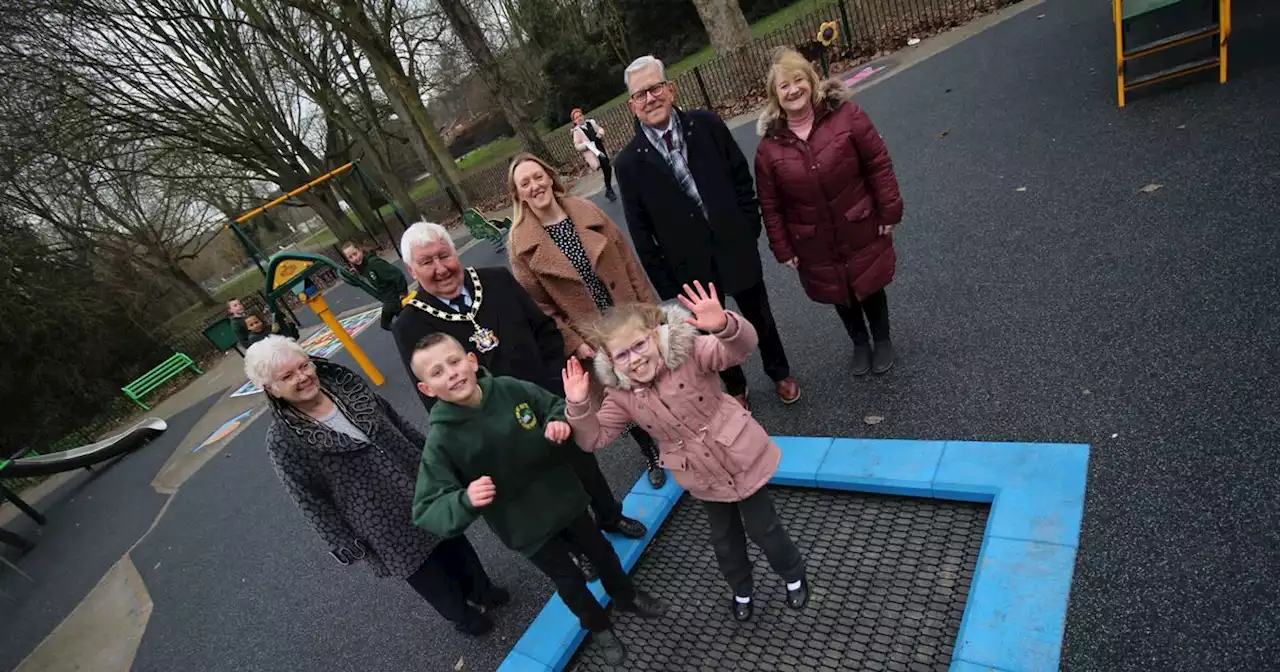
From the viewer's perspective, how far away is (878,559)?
8.25 feet

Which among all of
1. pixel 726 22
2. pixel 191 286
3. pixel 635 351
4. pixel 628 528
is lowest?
pixel 628 528

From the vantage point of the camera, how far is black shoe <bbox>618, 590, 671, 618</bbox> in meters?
2.72

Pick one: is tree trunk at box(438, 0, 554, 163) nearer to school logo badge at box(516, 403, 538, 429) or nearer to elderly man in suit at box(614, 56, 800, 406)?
elderly man in suit at box(614, 56, 800, 406)

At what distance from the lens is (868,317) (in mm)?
3566

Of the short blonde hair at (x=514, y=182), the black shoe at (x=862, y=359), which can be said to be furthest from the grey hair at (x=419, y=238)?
the black shoe at (x=862, y=359)

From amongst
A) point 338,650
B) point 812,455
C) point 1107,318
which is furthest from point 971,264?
point 338,650

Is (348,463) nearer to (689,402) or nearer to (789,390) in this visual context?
(689,402)

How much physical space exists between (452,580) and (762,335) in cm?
208

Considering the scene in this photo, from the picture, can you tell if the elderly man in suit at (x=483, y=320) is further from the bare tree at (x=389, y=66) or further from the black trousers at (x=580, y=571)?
the bare tree at (x=389, y=66)

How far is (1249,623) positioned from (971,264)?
2893 mm

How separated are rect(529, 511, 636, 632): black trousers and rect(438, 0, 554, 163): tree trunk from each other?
44.8ft

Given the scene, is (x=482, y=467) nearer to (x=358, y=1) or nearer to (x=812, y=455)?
(x=812, y=455)

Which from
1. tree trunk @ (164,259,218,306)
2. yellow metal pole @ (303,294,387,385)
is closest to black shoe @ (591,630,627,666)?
yellow metal pole @ (303,294,387,385)

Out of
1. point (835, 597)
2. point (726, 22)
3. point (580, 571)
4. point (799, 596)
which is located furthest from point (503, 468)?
point (726, 22)
